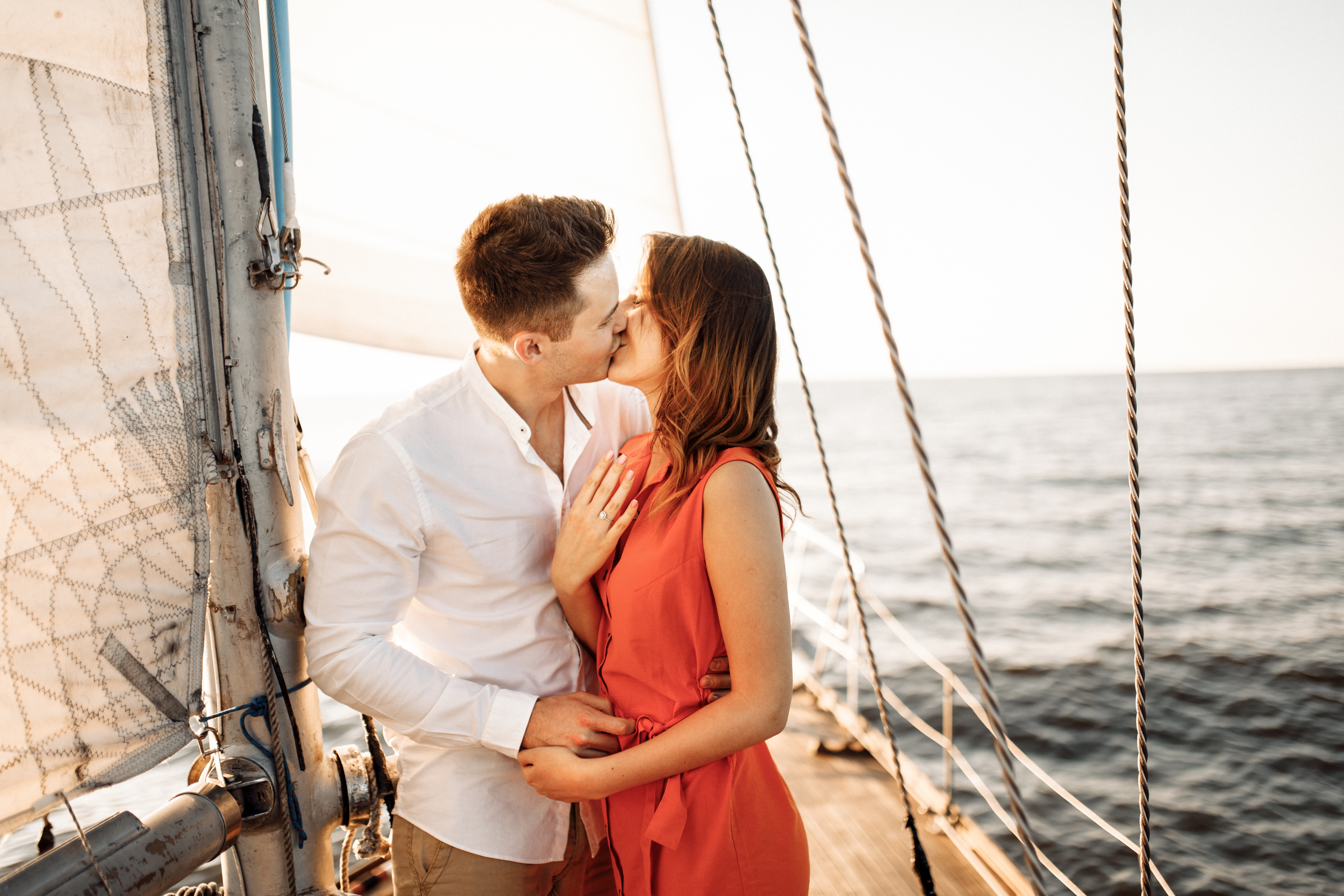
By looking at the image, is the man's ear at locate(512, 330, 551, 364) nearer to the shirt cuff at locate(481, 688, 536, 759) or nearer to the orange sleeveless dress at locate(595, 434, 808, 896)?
the orange sleeveless dress at locate(595, 434, 808, 896)

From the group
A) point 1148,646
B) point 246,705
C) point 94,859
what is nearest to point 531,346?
point 246,705

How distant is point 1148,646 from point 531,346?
1221 cm

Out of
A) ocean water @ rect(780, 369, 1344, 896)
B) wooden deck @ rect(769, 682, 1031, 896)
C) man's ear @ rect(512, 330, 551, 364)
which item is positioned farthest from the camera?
ocean water @ rect(780, 369, 1344, 896)

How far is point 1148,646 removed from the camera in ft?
35.7

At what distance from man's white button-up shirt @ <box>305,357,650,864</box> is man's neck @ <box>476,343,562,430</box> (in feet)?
0.11

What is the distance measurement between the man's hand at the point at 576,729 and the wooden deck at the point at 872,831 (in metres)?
1.64

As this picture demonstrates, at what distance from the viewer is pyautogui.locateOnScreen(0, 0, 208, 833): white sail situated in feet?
2.90

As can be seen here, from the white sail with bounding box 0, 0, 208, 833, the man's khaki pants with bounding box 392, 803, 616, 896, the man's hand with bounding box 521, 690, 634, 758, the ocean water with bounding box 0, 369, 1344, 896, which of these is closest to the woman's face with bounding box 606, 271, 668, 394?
the man's hand with bounding box 521, 690, 634, 758

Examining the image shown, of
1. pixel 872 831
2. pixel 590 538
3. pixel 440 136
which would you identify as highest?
pixel 440 136

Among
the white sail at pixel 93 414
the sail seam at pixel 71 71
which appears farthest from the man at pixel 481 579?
the sail seam at pixel 71 71

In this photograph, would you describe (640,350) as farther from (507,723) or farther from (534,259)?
(507,723)

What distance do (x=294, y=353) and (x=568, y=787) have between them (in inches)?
67.0

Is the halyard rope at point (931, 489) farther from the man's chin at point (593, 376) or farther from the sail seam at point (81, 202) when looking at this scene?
the sail seam at point (81, 202)

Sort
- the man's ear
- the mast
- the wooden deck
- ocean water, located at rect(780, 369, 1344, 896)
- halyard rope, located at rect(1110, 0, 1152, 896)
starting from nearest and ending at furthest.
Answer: halyard rope, located at rect(1110, 0, 1152, 896) → the mast → the man's ear → the wooden deck → ocean water, located at rect(780, 369, 1344, 896)
